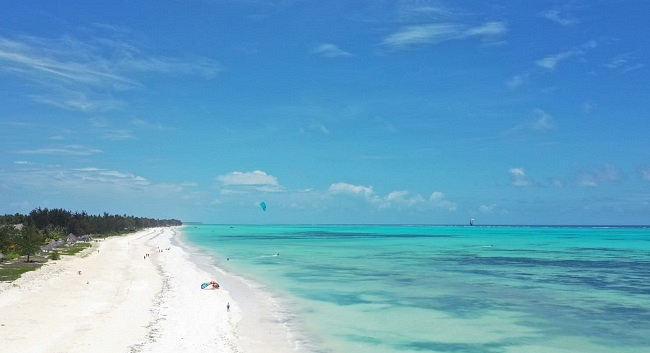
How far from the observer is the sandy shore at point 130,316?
17.1 m

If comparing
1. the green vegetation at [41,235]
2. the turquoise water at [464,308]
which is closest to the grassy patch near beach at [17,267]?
the green vegetation at [41,235]

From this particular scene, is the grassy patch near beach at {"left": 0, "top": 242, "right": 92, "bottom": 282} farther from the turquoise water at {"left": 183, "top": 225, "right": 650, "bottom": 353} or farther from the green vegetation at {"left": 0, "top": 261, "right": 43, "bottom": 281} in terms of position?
the turquoise water at {"left": 183, "top": 225, "right": 650, "bottom": 353}

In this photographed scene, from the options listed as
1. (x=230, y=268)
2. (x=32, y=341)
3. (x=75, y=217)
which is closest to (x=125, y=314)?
(x=32, y=341)

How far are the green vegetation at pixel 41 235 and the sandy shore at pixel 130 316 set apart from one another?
5518mm

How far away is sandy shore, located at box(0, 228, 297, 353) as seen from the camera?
672 inches

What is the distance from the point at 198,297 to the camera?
27.3 meters

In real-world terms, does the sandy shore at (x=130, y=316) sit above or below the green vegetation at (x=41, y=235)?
below

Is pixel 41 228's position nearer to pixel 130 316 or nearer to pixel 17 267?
pixel 17 267

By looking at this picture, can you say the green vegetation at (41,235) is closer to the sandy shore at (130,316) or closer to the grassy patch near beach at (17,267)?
the grassy patch near beach at (17,267)

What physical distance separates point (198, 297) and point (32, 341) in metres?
11.1

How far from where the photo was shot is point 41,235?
4866cm

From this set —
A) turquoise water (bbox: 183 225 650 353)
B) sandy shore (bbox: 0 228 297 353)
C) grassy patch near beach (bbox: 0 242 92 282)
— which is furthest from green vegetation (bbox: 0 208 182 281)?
turquoise water (bbox: 183 225 650 353)

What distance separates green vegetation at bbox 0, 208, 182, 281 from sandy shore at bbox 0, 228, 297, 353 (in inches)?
217

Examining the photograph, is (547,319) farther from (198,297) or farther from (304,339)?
(198,297)
